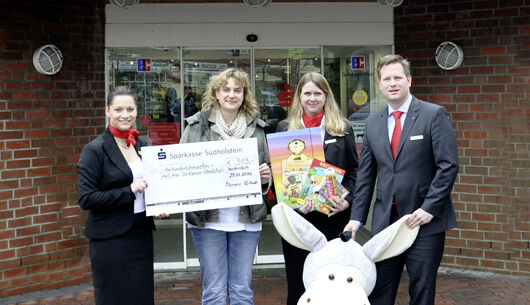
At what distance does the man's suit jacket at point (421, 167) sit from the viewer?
3797 mm

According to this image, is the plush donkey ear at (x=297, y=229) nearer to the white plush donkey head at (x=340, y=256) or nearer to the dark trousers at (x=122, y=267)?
the white plush donkey head at (x=340, y=256)

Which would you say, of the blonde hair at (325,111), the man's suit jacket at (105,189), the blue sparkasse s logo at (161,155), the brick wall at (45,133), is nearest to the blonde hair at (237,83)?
the blonde hair at (325,111)

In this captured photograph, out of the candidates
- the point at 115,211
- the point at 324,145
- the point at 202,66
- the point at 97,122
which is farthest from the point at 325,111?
the point at 97,122

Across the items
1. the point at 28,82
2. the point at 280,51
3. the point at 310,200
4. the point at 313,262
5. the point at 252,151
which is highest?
the point at 280,51

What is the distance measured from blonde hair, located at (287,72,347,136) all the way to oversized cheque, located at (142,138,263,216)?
19.8 inches

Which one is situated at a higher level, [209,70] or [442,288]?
[209,70]

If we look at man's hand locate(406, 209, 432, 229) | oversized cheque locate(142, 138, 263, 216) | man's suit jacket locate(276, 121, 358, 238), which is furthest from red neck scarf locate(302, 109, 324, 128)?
man's hand locate(406, 209, 432, 229)

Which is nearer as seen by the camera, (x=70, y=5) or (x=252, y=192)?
(x=252, y=192)

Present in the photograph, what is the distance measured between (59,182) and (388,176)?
403 cm

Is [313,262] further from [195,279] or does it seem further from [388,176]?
[195,279]

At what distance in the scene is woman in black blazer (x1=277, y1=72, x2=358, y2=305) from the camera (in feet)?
14.5

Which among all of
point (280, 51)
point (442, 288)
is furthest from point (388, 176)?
point (280, 51)

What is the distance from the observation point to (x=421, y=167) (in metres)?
3.89

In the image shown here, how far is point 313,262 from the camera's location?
3.70 meters
